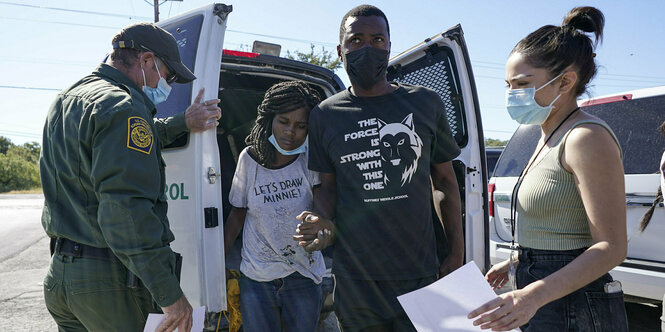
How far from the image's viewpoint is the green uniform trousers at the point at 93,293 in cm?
173

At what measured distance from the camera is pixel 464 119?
3137 mm

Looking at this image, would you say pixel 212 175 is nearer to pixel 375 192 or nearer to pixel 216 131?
pixel 216 131

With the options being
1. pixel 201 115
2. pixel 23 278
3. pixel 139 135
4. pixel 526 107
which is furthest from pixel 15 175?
pixel 526 107

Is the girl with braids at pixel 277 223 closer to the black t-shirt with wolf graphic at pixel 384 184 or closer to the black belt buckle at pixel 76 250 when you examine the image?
the black t-shirt with wolf graphic at pixel 384 184

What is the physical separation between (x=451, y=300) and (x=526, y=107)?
0.76 metres

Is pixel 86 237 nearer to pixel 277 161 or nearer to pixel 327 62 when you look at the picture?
pixel 277 161

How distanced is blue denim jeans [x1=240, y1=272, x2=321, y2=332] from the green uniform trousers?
65 centimetres

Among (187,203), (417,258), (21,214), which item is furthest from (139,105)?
(21,214)

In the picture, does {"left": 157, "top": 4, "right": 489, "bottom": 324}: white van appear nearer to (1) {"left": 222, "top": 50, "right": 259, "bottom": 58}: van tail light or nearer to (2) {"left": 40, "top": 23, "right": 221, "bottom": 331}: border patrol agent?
(1) {"left": 222, "top": 50, "right": 259, "bottom": 58}: van tail light

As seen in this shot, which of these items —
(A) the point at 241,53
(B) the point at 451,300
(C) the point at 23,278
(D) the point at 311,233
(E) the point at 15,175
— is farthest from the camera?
(E) the point at 15,175

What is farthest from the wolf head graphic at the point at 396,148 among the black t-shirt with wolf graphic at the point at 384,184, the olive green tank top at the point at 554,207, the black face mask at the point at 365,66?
the olive green tank top at the point at 554,207

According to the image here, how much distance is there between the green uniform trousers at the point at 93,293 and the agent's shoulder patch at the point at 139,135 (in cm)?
47

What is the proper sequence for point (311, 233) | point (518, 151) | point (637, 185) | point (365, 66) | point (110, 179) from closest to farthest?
point (110, 179), point (311, 233), point (365, 66), point (637, 185), point (518, 151)

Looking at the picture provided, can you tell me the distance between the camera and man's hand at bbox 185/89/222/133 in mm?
2418
